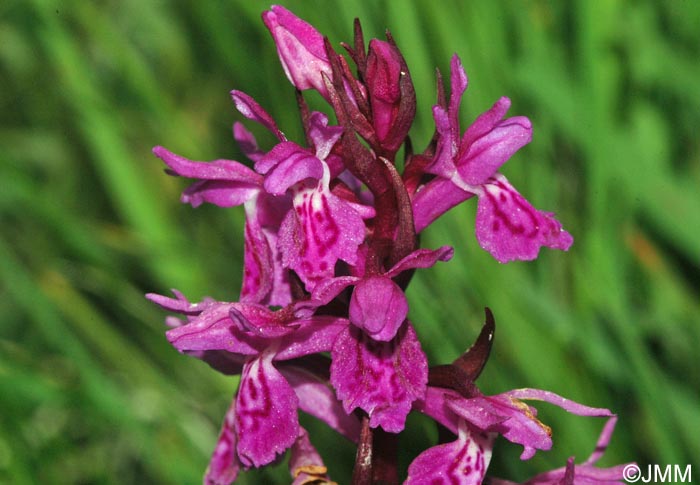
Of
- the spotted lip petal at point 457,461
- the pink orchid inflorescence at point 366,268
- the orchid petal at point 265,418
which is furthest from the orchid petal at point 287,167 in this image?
the spotted lip petal at point 457,461

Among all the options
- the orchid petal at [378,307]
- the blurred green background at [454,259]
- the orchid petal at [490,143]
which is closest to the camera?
the orchid petal at [378,307]

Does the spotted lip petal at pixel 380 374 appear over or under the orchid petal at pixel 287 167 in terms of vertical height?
under

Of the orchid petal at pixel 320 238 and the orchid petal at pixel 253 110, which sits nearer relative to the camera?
the orchid petal at pixel 320 238

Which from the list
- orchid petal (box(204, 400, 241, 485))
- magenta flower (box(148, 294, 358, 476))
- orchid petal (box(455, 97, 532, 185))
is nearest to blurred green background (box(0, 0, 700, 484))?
orchid petal (box(204, 400, 241, 485))

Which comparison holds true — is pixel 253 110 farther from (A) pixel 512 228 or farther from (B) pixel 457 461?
(B) pixel 457 461

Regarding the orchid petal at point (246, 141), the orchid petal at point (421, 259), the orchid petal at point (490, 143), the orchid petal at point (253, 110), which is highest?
the orchid petal at point (490, 143)

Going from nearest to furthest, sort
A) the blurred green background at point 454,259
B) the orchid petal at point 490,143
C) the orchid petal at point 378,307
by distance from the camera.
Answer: the orchid petal at point 378,307
the orchid petal at point 490,143
the blurred green background at point 454,259

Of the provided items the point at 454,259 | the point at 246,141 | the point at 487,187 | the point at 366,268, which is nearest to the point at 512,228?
the point at 487,187

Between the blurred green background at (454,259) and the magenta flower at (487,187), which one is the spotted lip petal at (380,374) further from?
the blurred green background at (454,259)
